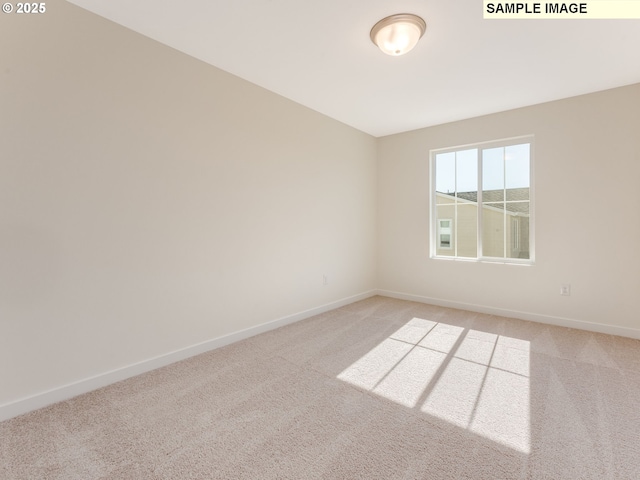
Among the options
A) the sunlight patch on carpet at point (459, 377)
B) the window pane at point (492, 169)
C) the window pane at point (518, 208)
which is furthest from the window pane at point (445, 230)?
the sunlight patch on carpet at point (459, 377)

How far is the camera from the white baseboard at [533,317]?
3041 millimetres

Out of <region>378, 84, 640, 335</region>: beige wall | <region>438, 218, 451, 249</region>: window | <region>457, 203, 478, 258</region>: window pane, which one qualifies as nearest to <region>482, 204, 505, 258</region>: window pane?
<region>457, 203, 478, 258</region>: window pane

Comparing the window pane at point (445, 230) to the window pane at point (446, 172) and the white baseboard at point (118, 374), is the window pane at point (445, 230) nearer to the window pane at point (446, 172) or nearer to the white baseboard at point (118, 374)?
the window pane at point (446, 172)

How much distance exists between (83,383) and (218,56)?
8.81 feet

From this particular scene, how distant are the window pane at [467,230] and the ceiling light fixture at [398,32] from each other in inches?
99.6

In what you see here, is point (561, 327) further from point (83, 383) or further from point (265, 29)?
point (83, 383)

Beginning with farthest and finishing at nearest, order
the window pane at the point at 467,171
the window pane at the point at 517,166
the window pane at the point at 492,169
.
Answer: the window pane at the point at 467,171 < the window pane at the point at 492,169 < the window pane at the point at 517,166

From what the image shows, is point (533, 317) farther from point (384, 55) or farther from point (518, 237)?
point (384, 55)

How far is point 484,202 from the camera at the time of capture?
12.8 ft

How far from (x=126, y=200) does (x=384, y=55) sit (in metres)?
2.36

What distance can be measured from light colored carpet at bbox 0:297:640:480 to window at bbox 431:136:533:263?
4.57 feet

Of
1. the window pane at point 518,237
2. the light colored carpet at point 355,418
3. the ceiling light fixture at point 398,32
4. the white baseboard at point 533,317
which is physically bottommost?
the light colored carpet at point 355,418

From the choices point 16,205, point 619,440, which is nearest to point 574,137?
point 619,440

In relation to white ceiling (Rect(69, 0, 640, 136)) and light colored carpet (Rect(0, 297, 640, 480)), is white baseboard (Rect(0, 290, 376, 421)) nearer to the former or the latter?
light colored carpet (Rect(0, 297, 640, 480))
